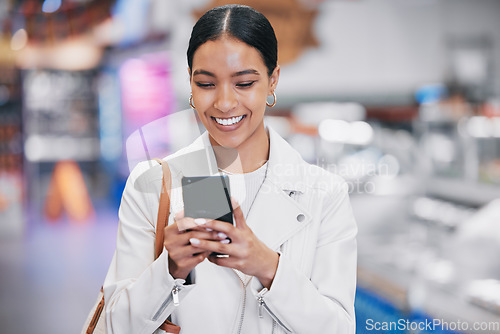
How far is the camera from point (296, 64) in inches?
156

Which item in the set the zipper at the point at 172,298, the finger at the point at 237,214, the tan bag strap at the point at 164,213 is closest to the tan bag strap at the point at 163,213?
the tan bag strap at the point at 164,213

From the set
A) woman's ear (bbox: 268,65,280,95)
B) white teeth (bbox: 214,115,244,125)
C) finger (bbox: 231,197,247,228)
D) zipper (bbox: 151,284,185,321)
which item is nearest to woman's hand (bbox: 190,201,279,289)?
finger (bbox: 231,197,247,228)

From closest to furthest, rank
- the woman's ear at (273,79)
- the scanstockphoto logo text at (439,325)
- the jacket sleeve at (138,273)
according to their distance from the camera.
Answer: the jacket sleeve at (138,273), the woman's ear at (273,79), the scanstockphoto logo text at (439,325)

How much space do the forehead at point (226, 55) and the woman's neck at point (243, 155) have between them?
0.68 feet

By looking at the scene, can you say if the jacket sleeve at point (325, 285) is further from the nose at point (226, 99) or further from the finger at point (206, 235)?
the nose at point (226, 99)

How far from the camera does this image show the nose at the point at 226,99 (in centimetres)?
102

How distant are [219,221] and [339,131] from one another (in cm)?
278

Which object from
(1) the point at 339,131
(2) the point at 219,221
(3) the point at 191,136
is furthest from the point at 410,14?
(2) the point at 219,221

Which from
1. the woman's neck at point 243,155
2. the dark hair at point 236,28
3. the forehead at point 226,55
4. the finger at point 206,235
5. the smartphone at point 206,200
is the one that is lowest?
the finger at point 206,235

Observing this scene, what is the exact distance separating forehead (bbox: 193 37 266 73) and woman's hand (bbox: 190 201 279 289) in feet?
0.93

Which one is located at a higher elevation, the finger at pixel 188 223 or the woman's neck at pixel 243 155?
the woman's neck at pixel 243 155

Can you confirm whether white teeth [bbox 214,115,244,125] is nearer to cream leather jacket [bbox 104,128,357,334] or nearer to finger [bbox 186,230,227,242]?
cream leather jacket [bbox 104,128,357,334]

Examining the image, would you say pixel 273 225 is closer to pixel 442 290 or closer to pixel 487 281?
pixel 442 290

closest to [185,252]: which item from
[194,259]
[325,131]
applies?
[194,259]
